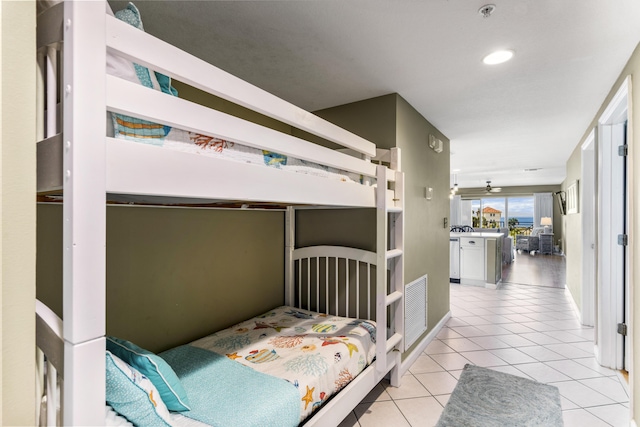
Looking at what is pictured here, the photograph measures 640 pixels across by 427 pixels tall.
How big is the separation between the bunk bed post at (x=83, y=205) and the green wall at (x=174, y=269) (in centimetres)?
106

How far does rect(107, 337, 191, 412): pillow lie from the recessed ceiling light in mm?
2447

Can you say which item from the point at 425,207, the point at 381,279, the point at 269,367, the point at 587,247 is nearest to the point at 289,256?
the point at 381,279

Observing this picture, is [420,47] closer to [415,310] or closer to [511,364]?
[415,310]

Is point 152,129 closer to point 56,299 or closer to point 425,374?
point 56,299

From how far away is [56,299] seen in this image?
4.99ft

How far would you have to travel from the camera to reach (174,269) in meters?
2.02

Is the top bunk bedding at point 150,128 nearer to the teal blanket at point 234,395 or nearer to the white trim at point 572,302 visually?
the teal blanket at point 234,395

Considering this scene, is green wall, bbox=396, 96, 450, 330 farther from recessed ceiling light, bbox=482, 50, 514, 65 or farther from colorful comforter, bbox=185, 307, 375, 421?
colorful comforter, bbox=185, 307, 375, 421

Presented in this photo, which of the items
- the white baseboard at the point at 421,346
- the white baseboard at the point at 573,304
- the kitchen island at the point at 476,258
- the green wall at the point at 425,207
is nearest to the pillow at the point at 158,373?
the white baseboard at the point at 421,346

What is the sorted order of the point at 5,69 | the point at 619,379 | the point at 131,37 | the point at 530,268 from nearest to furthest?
the point at 5,69 → the point at 131,37 → the point at 619,379 → the point at 530,268

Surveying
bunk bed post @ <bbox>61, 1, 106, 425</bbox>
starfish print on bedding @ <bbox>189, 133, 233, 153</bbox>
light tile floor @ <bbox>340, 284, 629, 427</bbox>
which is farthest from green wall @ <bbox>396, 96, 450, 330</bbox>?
bunk bed post @ <bbox>61, 1, 106, 425</bbox>

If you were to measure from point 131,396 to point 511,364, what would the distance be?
295 centimetres

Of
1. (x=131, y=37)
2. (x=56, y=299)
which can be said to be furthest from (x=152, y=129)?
(x=56, y=299)

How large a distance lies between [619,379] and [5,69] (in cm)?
389
